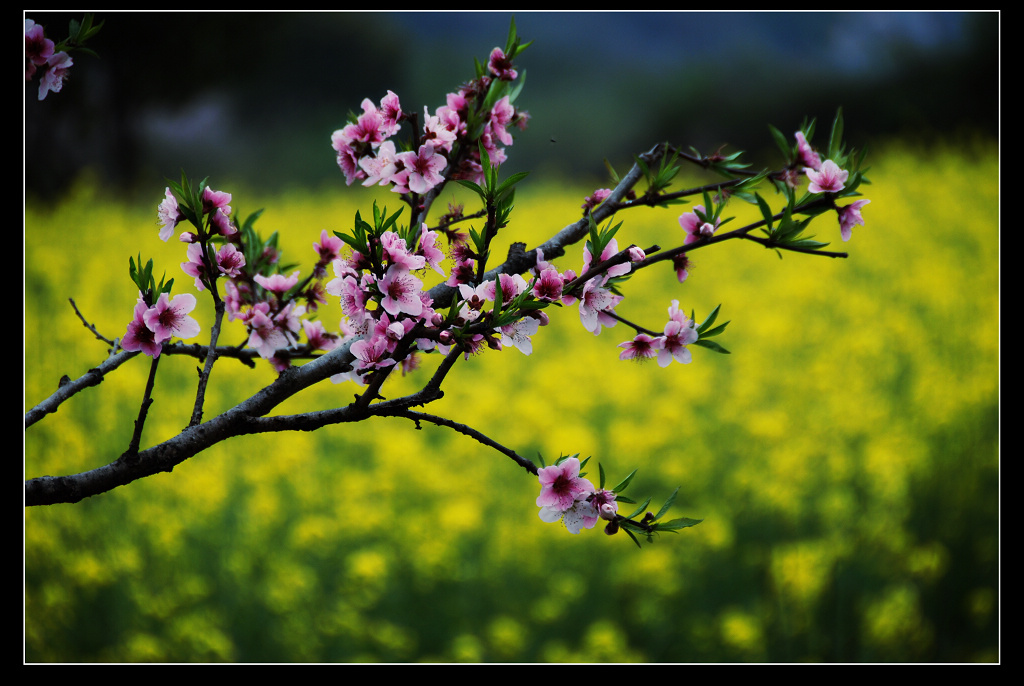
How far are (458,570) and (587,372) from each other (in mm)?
1065

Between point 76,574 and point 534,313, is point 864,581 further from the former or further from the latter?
point 76,574

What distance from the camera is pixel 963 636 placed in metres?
2.09

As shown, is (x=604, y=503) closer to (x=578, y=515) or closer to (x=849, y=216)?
(x=578, y=515)

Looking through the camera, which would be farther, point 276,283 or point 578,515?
point 276,283

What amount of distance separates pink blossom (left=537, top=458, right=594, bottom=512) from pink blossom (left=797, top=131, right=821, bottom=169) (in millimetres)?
385

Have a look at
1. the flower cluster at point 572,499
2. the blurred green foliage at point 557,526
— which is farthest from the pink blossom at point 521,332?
the blurred green foliage at point 557,526

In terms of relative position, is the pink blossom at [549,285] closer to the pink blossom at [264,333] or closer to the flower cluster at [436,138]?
the flower cluster at [436,138]

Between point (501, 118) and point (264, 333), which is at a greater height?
point (501, 118)

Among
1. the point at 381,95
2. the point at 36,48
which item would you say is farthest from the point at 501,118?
the point at 381,95

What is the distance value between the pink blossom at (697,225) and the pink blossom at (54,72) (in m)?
0.66

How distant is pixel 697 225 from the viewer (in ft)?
2.38

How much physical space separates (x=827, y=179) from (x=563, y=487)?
364 millimetres

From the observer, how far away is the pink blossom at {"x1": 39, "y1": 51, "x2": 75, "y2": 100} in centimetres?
77

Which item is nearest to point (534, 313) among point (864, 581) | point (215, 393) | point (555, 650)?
point (555, 650)
